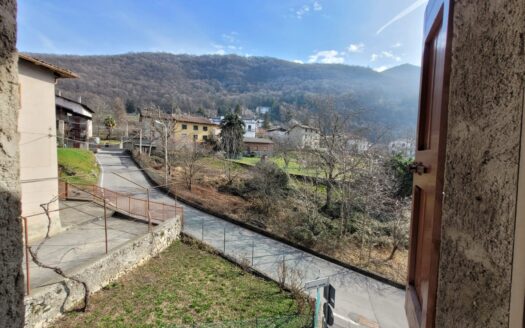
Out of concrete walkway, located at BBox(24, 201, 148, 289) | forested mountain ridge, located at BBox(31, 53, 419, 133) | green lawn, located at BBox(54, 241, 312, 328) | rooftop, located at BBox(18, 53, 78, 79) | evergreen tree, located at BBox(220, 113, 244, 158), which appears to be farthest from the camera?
forested mountain ridge, located at BBox(31, 53, 419, 133)

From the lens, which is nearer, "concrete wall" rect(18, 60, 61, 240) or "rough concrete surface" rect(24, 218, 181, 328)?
"rough concrete surface" rect(24, 218, 181, 328)

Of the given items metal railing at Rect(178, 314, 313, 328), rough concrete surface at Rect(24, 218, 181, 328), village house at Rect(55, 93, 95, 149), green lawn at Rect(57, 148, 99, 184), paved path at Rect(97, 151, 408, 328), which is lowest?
paved path at Rect(97, 151, 408, 328)

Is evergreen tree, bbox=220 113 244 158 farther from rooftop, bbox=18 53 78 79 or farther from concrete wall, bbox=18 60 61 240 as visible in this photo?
concrete wall, bbox=18 60 61 240

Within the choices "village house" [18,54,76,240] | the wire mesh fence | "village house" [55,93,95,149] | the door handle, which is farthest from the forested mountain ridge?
the door handle

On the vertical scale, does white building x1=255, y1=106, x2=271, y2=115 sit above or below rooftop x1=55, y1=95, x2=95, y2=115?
above

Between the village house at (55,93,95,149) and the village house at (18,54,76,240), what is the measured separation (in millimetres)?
18652

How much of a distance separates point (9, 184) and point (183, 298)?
29.3 ft

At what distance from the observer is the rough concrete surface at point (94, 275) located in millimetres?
6684

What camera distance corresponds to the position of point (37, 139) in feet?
31.9

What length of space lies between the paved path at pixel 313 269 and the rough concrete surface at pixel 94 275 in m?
2.49

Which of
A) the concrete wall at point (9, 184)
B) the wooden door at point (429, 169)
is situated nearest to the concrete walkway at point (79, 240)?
the concrete wall at point (9, 184)

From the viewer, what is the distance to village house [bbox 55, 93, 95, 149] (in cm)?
2705

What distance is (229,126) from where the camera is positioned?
37.7 meters

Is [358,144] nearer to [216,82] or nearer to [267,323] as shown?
[267,323]
